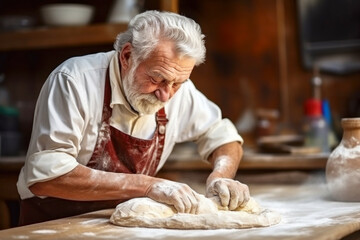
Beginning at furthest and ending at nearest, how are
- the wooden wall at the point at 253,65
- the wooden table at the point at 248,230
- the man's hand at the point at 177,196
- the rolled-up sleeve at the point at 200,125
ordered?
the wooden wall at the point at 253,65
the rolled-up sleeve at the point at 200,125
the man's hand at the point at 177,196
the wooden table at the point at 248,230

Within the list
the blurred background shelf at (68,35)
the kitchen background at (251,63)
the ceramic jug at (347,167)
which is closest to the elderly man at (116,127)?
the ceramic jug at (347,167)

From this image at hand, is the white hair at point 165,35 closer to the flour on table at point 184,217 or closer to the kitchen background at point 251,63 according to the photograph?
the flour on table at point 184,217

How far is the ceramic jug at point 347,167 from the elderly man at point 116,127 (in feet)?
1.40

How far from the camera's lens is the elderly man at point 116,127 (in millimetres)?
2154

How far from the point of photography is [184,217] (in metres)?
1.99

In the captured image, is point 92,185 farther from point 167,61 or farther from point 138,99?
point 167,61

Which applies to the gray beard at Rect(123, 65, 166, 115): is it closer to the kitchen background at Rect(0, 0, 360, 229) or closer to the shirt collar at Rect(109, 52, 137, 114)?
the shirt collar at Rect(109, 52, 137, 114)

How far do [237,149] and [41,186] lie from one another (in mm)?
944

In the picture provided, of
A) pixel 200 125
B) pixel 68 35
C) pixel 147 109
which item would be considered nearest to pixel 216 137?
pixel 200 125

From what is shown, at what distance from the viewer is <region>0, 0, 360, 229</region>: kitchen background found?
4.34m

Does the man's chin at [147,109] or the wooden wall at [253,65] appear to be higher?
the man's chin at [147,109]

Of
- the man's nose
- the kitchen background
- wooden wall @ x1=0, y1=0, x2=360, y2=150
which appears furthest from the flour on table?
wooden wall @ x1=0, y1=0, x2=360, y2=150

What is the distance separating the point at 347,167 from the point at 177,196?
79 centimetres

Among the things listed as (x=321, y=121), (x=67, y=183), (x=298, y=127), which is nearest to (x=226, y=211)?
(x=67, y=183)
